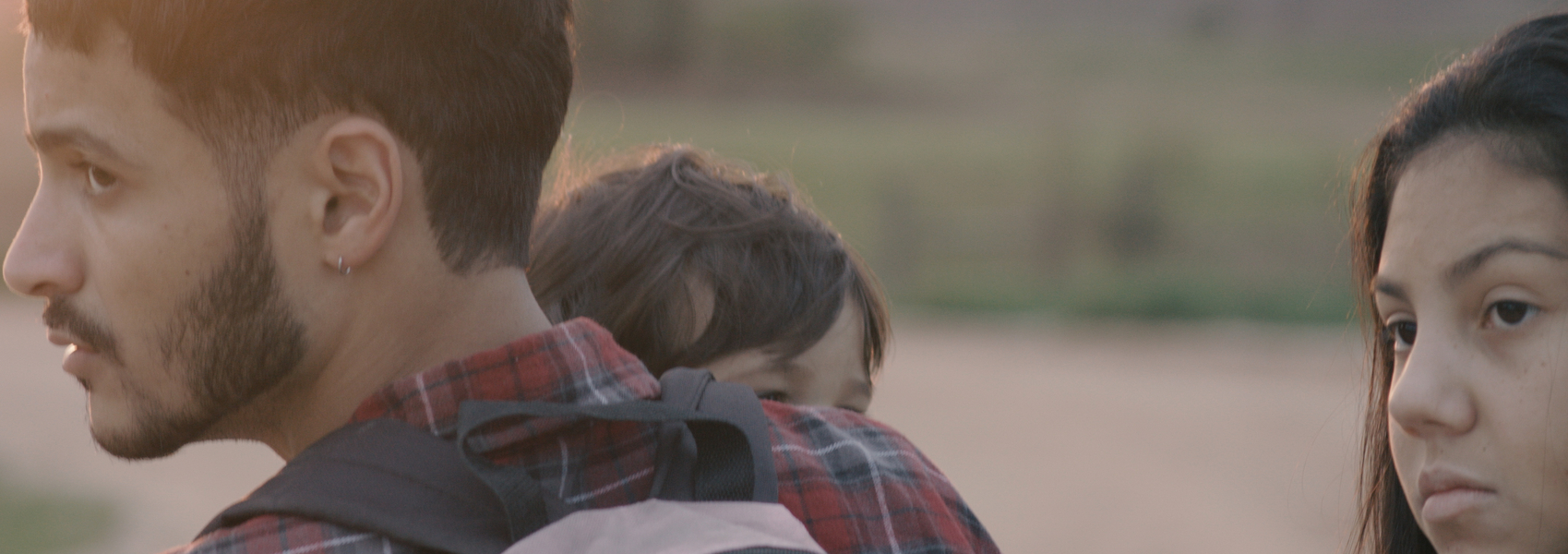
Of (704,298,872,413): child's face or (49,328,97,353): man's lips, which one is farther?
(704,298,872,413): child's face

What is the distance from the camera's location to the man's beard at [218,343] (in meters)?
Result: 1.49

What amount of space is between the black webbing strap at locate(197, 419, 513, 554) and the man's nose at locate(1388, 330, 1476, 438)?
1.11 metres

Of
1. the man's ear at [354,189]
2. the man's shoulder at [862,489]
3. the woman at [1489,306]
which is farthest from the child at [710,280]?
the woman at [1489,306]

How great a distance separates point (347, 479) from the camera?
131 centimetres

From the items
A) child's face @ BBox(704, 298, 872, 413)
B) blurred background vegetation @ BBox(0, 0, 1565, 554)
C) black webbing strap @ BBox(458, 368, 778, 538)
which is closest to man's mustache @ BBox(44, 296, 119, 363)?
black webbing strap @ BBox(458, 368, 778, 538)

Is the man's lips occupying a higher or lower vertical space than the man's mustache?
lower

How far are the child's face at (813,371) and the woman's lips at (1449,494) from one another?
0.97 m

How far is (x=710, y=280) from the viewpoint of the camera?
94.7 inches

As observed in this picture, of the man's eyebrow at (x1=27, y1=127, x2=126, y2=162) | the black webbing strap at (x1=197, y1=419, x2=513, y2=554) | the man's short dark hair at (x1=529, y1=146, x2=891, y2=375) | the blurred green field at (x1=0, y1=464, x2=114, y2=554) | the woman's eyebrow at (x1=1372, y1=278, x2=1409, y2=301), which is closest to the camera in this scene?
the black webbing strap at (x1=197, y1=419, x2=513, y2=554)

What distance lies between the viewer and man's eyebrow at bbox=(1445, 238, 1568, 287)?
1647mm

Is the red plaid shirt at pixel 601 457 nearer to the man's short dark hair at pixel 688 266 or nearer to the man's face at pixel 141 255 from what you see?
the man's face at pixel 141 255

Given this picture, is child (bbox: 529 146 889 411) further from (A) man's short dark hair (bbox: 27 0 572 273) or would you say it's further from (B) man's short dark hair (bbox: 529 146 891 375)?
(A) man's short dark hair (bbox: 27 0 572 273)

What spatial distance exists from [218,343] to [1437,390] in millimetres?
1421

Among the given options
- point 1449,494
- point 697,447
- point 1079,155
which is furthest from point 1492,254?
point 1079,155
